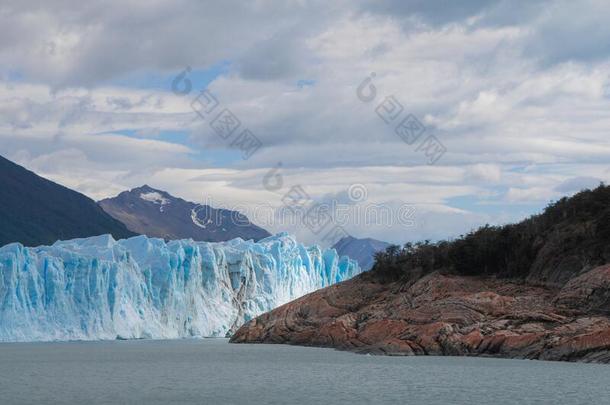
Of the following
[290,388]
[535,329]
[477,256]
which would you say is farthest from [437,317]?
[290,388]

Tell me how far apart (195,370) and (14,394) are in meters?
10.8

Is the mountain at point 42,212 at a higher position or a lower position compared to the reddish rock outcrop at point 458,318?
higher

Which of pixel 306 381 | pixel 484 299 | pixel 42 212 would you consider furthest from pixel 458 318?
pixel 42 212

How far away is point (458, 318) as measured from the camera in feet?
134

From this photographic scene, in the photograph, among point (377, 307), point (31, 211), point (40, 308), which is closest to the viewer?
point (377, 307)

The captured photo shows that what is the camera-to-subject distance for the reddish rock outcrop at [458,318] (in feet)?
114

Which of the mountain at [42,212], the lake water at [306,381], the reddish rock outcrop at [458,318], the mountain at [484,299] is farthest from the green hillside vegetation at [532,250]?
the mountain at [42,212]

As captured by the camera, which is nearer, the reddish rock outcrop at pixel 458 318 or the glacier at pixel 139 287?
the reddish rock outcrop at pixel 458 318

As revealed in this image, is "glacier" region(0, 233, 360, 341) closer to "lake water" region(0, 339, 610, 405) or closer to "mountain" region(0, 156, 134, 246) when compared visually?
"lake water" region(0, 339, 610, 405)

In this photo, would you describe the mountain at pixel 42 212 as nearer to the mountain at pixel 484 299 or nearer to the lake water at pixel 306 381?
the mountain at pixel 484 299

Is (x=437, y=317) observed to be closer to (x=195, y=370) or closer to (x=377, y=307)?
(x=377, y=307)

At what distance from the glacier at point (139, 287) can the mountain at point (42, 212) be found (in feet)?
129

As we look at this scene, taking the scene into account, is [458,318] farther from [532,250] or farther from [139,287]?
[139,287]

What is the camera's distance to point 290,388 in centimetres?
2661
